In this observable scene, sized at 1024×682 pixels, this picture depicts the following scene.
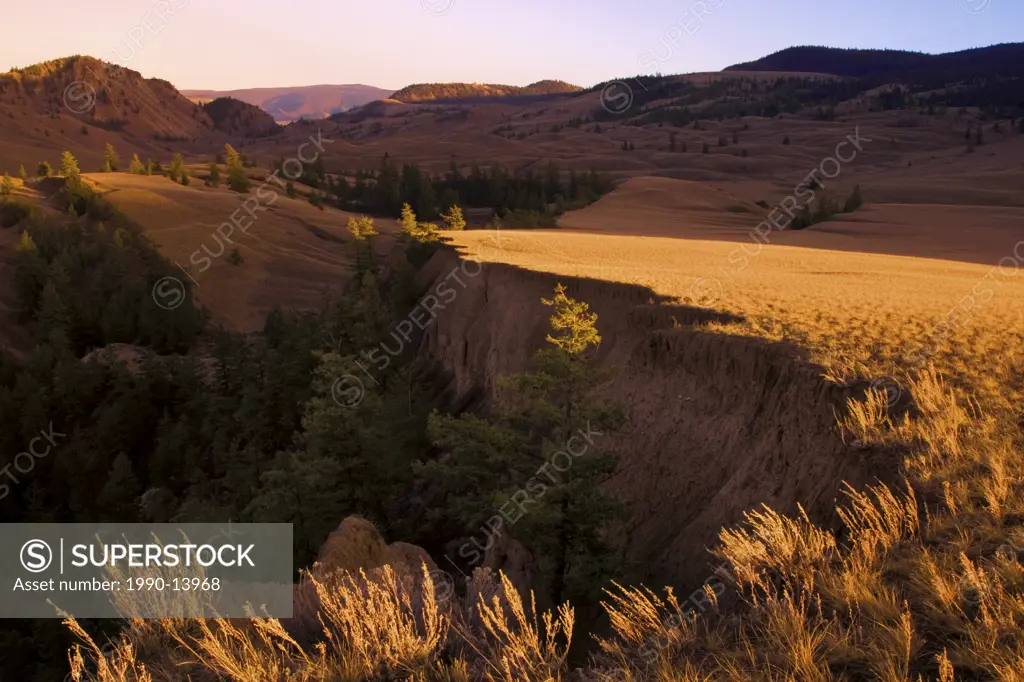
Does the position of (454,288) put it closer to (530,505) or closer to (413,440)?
(413,440)

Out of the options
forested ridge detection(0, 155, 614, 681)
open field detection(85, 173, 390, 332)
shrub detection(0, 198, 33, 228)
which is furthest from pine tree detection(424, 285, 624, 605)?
shrub detection(0, 198, 33, 228)

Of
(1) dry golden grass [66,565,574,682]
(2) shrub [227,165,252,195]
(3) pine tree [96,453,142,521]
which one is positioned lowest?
(3) pine tree [96,453,142,521]

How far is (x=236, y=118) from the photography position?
151 meters

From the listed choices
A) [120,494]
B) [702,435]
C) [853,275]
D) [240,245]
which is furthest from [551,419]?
[240,245]

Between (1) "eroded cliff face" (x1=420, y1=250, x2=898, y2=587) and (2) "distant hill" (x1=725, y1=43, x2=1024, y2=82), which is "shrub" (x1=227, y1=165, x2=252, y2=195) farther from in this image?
(2) "distant hill" (x1=725, y1=43, x2=1024, y2=82)

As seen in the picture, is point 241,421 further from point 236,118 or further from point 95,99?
point 236,118

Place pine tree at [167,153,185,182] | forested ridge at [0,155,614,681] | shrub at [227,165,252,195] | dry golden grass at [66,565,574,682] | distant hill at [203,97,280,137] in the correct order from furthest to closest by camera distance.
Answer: distant hill at [203,97,280,137], shrub at [227,165,252,195], pine tree at [167,153,185,182], forested ridge at [0,155,614,681], dry golden grass at [66,565,574,682]

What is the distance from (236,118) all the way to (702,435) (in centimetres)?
16178

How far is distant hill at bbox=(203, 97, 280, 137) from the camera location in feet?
486

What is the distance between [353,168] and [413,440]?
82663 mm

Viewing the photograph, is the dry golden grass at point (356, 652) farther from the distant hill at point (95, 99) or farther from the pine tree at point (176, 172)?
the distant hill at point (95, 99)

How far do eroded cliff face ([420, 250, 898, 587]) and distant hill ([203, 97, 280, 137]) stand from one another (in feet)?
496

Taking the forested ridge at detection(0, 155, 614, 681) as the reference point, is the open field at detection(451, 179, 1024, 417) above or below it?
above

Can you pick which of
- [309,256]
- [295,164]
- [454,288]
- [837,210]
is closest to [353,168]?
[295,164]
